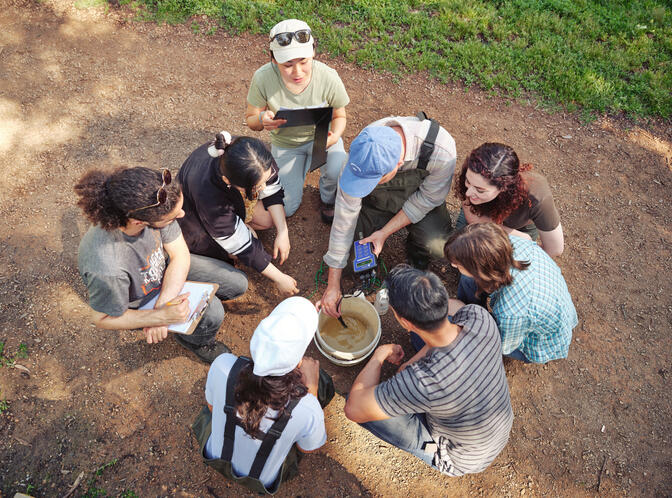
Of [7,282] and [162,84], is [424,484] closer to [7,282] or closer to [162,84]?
[7,282]

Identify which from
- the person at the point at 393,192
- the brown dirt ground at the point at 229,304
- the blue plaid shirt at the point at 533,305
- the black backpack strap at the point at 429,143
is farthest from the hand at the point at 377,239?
the blue plaid shirt at the point at 533,305

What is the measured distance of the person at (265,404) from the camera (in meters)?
2.01

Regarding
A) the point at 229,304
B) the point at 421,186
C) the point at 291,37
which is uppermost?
the point at 291,37

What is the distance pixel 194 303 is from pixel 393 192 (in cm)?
181

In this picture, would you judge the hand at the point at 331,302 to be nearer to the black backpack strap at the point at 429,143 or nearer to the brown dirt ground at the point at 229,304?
the brown dirt ground at the point at 229,304

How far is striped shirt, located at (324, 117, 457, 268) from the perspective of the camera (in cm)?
305

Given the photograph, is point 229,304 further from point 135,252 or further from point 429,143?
point 429,143

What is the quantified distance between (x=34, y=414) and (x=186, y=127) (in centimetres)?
312

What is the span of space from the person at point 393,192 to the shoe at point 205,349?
3.01 ft

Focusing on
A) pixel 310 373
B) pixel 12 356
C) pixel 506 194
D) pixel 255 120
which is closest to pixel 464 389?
pixel 310 373

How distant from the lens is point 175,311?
2.77 metres

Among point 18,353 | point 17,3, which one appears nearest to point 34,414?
point 18,353

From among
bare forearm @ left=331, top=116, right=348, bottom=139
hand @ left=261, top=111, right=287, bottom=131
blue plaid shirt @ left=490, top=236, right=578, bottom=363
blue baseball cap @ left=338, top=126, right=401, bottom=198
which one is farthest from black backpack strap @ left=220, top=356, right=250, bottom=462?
bare forearm @ left=331, top=116, right=348, bottom=139

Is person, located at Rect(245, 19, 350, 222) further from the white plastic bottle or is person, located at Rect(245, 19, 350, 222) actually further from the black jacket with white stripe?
the white plastic bottle
